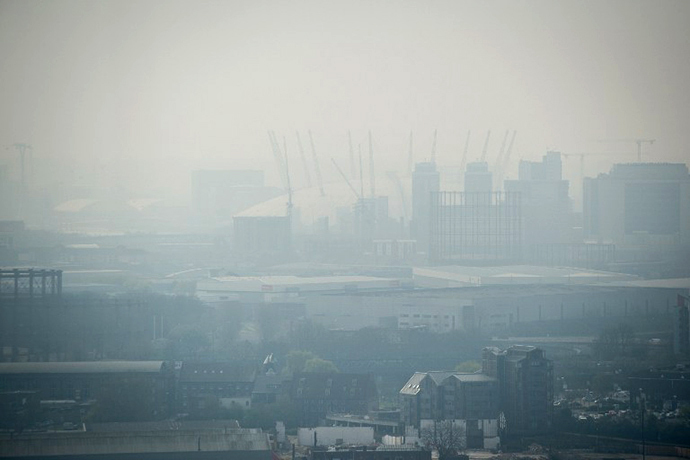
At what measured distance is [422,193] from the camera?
53.8 meters

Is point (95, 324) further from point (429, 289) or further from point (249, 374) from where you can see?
point (429, 289)

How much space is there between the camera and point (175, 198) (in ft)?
232

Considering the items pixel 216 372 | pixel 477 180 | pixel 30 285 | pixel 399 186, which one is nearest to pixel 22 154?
pixel 399 186

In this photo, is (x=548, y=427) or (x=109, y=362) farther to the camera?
(x=109, y=362)

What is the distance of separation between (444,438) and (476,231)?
28.1 m

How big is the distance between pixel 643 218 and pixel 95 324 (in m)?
27.6

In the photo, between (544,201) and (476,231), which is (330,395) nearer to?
(476,231)

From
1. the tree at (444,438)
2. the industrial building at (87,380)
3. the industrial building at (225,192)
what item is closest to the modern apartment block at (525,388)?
the tree at (444,438)

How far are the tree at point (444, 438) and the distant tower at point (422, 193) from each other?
31906mm

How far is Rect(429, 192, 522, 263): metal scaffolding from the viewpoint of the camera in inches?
1863

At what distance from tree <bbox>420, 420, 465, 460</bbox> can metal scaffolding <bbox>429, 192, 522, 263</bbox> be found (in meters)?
26.8

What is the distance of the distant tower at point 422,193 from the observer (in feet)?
173

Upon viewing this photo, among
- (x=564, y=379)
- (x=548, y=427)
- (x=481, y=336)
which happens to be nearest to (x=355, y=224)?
(x=481, y=336)

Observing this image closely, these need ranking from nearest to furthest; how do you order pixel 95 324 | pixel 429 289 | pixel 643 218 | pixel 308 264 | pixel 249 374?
pixel 249 374 < pixel 95 324 < pixel 429 289 < pixel 308 264 < pixel 643 218
